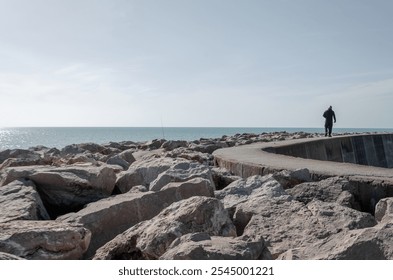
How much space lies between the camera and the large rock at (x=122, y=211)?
9.45 feet

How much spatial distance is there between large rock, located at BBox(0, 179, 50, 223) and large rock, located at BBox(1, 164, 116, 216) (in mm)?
131

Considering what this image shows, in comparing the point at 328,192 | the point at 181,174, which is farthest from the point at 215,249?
the point at 181,174

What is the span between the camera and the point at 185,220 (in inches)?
96.0

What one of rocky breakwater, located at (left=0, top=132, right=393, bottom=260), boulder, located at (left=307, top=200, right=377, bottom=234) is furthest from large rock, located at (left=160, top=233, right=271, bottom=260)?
boulder, located at (left=307, top=200, right=377, bottom=234)

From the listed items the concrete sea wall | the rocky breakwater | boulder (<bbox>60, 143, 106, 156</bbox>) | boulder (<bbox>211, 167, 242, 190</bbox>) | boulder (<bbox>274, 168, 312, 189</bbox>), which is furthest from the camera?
boulder (<bbox>60, 143, 106, 156</bbox>)

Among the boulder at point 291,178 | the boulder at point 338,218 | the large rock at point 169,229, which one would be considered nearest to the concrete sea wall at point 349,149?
the boulder at point 291,178

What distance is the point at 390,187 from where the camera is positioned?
3.51 metres

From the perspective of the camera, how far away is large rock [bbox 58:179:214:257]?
9.45 feet

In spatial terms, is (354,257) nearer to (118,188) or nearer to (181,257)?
(181,257)

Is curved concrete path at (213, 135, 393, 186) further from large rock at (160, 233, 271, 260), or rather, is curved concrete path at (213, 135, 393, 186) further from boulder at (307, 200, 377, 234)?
large rock at (160, 233, 271, 260)

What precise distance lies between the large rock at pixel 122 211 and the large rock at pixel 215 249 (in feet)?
3.00

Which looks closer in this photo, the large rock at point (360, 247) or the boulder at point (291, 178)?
the large rock at point (360, 247)

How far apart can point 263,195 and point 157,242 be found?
114 cm

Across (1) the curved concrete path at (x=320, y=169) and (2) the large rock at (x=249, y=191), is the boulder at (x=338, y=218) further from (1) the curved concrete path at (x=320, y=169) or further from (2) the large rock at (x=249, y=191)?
(1) the curved concrete path at (x=320, y=169)
